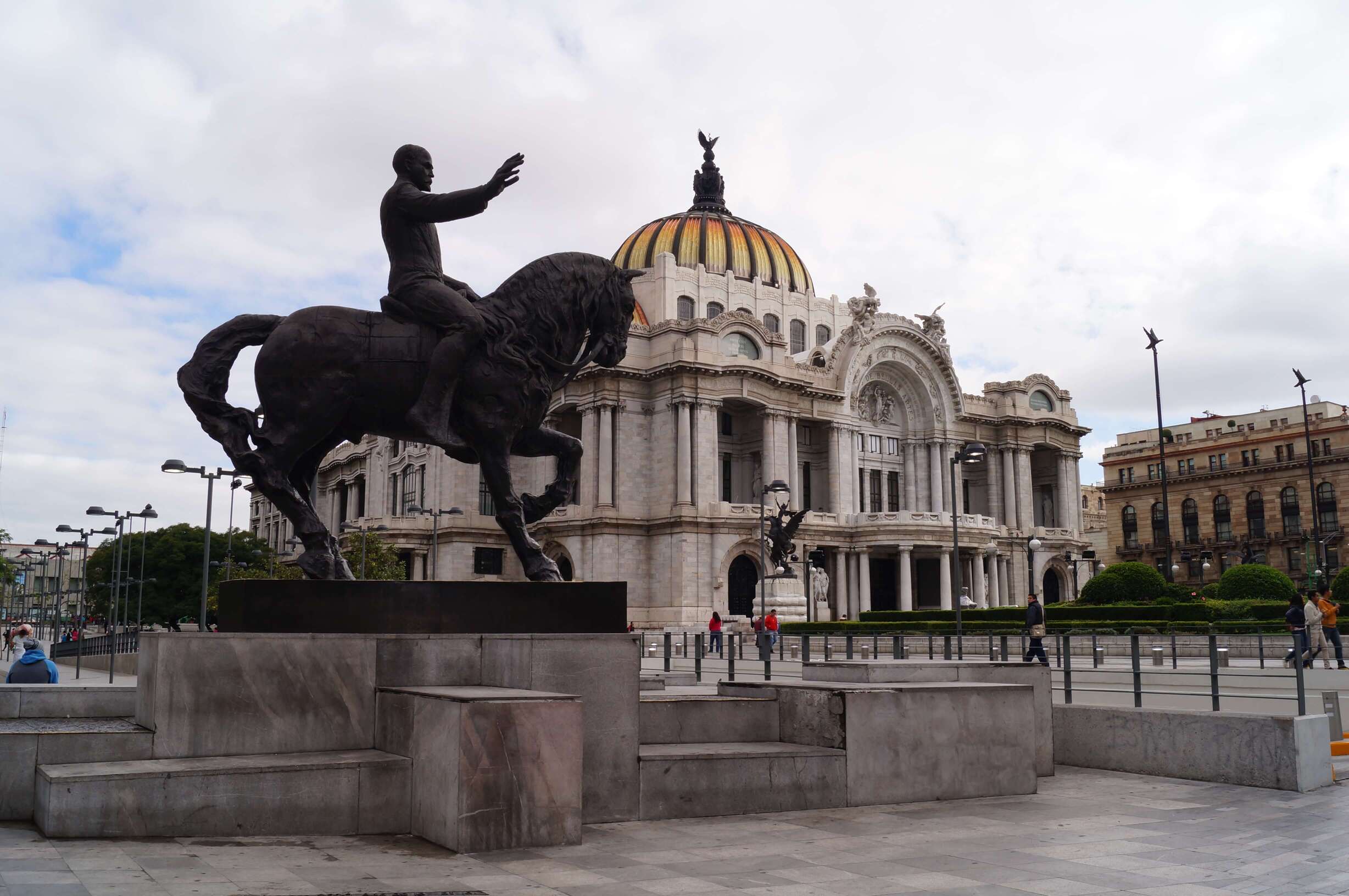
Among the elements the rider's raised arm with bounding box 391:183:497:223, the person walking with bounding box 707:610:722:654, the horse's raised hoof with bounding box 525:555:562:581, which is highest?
the rider's raised arm with bounding box 391:183:497:223

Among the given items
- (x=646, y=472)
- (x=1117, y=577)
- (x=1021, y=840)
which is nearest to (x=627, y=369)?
(x=646, y=472)

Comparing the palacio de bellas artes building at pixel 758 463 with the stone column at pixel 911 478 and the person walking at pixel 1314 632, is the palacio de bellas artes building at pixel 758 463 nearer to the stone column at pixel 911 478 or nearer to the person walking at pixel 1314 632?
the stone column at pixel 911 478

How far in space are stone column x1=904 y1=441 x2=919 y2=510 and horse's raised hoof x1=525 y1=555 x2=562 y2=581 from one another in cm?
6634

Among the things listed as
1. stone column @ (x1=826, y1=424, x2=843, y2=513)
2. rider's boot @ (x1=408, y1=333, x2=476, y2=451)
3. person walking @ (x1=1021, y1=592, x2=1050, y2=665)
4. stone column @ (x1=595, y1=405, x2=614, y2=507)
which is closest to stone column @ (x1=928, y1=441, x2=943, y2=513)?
stone column @ (x1=826, y1=424, x2=843, y2=513)

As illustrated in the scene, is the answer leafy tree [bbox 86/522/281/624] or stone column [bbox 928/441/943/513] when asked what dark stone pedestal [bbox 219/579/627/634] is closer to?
stone column [bbox 928/441/943/513]

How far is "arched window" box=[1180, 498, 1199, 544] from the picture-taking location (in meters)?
97.6

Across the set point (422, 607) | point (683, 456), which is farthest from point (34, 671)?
point (683, 456)

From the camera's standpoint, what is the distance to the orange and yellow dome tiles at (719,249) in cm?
7969

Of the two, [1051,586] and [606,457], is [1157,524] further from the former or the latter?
[606,457]

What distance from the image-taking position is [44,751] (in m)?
8.01

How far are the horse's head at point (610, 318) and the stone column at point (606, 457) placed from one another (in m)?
52.7

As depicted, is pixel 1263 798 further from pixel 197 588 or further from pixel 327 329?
pixel 197 588

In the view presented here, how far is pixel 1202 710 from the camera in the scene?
43.0 ft

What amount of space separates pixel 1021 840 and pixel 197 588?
7483 cm
